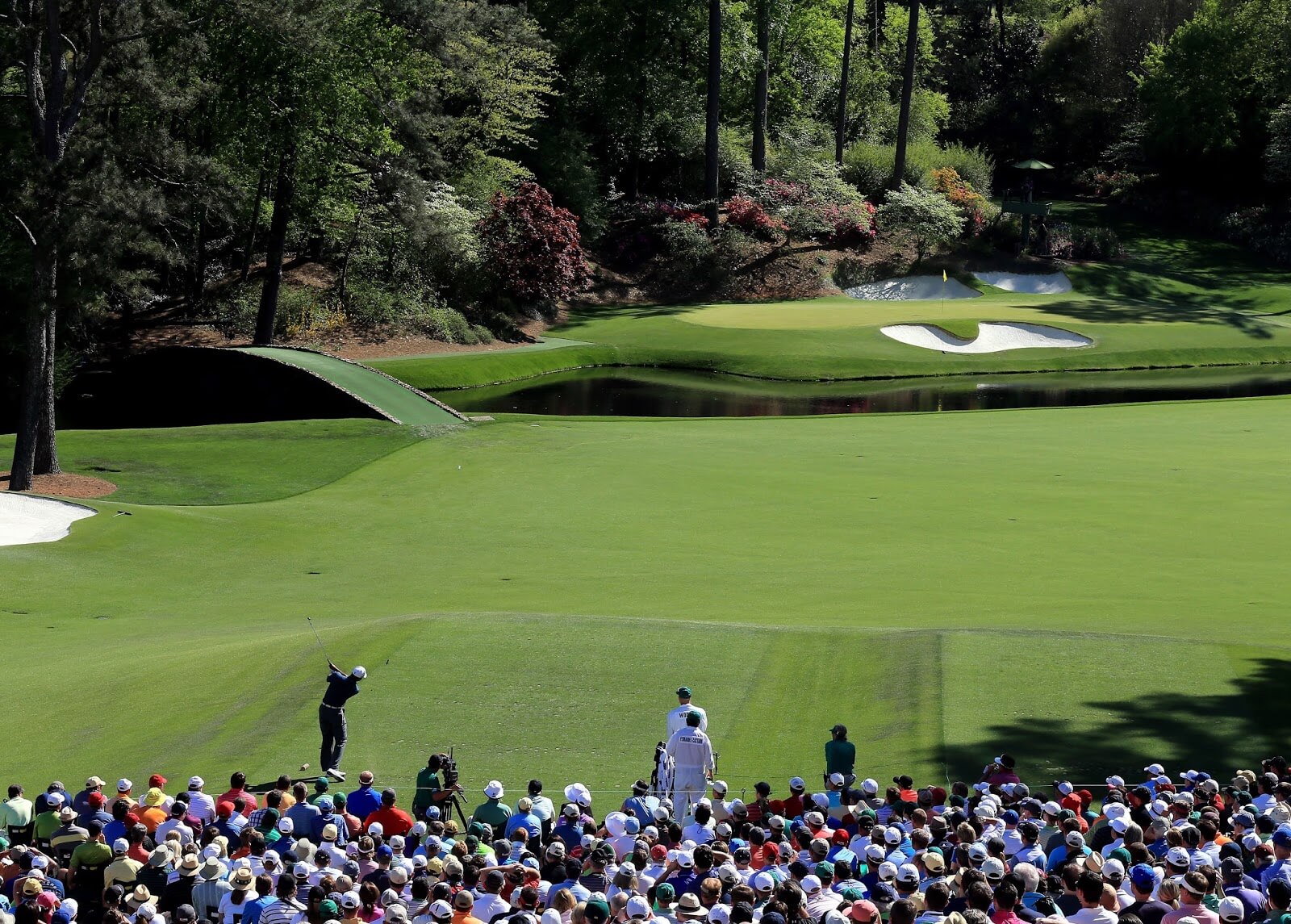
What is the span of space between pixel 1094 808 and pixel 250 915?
7.88 metres

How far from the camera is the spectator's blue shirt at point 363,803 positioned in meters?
12.2

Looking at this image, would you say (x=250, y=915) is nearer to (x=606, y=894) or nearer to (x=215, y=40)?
(x=606, y=894)

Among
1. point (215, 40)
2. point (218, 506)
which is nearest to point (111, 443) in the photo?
point (218, 506)

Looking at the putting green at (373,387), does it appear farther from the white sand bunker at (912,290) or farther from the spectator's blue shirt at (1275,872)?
the white sand bunker at (912,290)

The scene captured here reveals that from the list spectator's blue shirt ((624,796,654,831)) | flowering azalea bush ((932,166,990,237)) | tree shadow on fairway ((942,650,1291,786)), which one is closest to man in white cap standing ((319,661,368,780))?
spectator's blue shirt ((624,796,654,831))

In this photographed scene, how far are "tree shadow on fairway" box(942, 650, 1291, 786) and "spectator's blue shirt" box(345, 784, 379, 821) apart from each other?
549 cm

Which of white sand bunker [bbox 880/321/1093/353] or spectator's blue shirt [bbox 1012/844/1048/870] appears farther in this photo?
white sand bunker [bbox 880/321/1093/353]

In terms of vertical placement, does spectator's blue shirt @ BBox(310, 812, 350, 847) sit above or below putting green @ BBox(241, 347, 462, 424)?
below

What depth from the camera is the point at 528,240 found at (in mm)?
60500

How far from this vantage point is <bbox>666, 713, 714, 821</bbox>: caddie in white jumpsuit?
13.0m

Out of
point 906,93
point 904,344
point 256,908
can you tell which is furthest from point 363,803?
point 906,93

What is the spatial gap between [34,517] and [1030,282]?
54374 mm

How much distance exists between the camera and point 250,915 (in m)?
9.18

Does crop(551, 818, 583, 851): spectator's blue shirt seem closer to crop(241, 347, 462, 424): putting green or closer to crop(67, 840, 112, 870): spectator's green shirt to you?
crop(67, 840, 112, 870): spectator's green shirt
